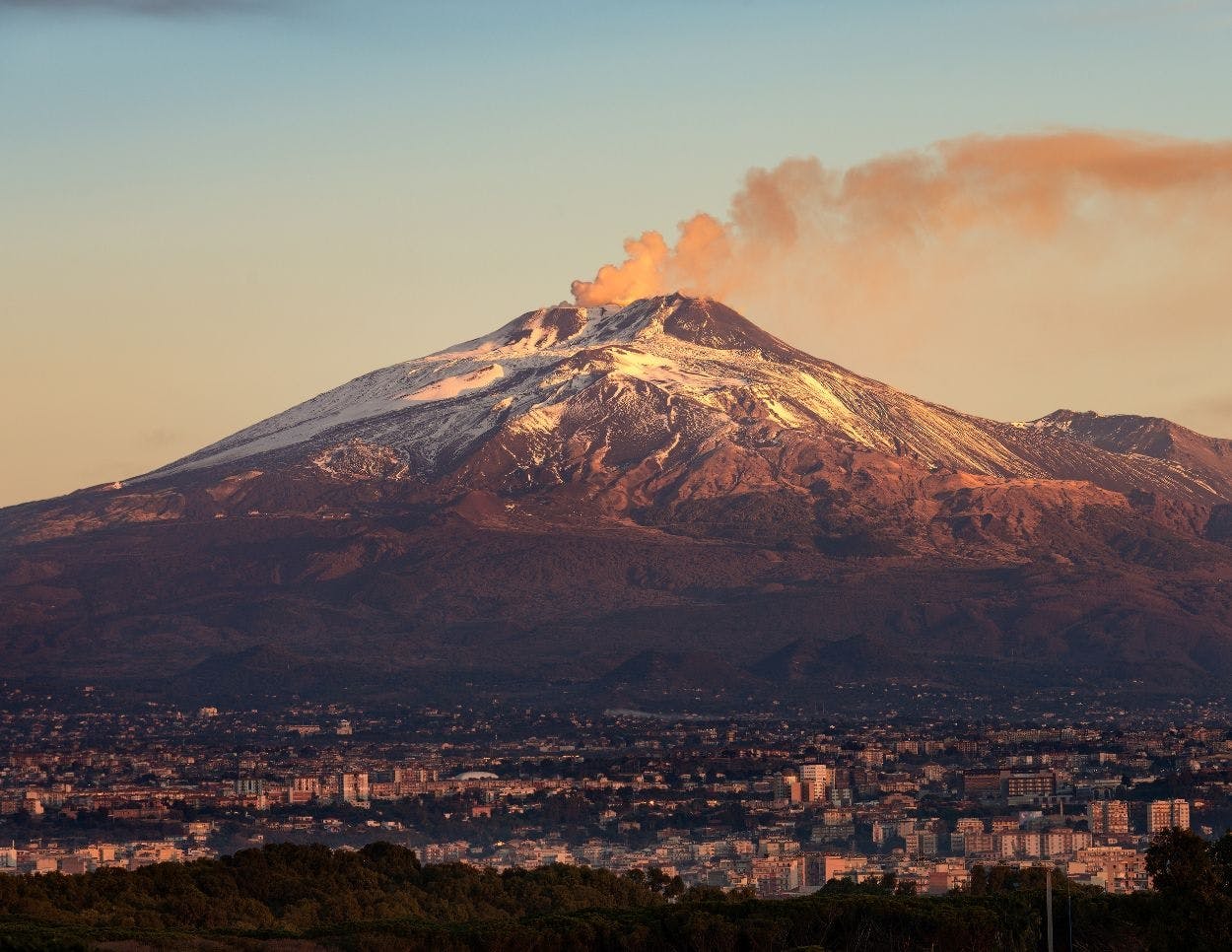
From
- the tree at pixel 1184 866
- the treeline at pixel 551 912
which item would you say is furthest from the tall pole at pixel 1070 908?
the tree at pixel 1184 866

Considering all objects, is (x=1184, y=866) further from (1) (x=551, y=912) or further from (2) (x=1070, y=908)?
(1) (x=551, y=912)

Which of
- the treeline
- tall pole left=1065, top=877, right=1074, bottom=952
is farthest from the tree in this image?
tall pole left=1065, top=877, right=1074, bottom=952

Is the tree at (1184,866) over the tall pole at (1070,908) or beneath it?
over

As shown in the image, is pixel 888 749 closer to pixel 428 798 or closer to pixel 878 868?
pixel 428 798

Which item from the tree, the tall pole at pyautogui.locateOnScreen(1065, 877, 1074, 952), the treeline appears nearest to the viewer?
the tree

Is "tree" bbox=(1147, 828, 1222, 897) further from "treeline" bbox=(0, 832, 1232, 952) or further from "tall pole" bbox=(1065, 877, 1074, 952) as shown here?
"tall pole" bbox=(1065, 877, 1074, 952)

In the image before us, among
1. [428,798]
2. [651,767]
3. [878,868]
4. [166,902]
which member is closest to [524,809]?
[428,798]

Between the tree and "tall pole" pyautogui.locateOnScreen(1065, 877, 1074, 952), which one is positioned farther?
"tall pole" pyautogui.locateOnScreen(1065, 877, 1074, 952)

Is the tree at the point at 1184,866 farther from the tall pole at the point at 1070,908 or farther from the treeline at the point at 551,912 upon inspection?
the tall pole at the point at 1070,908
